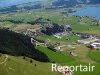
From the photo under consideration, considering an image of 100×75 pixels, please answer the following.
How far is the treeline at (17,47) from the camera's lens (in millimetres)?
114812

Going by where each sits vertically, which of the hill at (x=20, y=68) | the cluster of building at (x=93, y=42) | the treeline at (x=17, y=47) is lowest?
the cluster of building at (x=93, y=42)

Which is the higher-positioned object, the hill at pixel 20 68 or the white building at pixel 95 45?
the hill at pixel 20 68

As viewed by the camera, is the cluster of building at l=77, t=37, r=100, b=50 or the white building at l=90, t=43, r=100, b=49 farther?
the cluster of building at l=77, t=37, r=100, b=50

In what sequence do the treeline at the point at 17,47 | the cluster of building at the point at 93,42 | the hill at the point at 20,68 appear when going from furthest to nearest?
the cluster of building at the point at 93,42, the treeline at the point at 17,47, the hill at the point at 20,68

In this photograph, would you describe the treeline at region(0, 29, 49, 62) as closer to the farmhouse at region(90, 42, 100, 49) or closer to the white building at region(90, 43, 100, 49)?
the farmhouse at region(90, 42, 100, 49)

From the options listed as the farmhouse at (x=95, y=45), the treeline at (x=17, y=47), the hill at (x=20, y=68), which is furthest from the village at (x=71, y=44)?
the hill at (x=20, y=68)

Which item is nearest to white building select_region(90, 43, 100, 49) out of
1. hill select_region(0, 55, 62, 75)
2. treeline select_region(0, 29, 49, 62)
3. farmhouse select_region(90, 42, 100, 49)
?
farmhouse select_region(90, 42, 100, 49)

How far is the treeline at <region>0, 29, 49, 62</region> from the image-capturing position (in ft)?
377

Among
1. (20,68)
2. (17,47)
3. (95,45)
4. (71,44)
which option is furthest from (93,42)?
(20,68)

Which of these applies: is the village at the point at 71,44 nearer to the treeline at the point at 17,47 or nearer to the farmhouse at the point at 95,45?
the farmhouse at the point at 95,45

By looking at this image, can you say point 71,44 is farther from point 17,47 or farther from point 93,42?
point 17,47

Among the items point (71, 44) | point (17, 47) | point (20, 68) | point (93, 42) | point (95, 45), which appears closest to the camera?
point (20, 68)

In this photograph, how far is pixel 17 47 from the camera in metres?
123

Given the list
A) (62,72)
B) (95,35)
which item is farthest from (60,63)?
(95,35)
